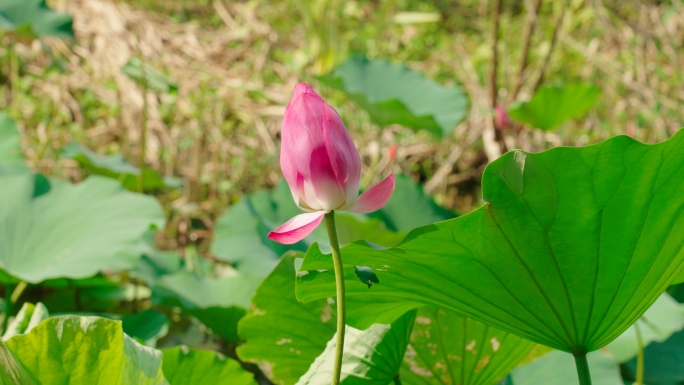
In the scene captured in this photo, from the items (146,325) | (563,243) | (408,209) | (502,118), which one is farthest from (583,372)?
(502,118)

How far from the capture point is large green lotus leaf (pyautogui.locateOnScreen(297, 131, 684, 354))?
509 mm

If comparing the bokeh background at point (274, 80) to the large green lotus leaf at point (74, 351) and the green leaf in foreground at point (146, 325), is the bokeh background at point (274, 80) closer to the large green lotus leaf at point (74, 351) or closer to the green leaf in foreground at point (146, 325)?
the green leaf in foreground at point (146, 325)

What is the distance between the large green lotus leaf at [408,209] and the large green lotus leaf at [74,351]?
1.03m

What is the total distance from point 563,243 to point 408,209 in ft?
3.44

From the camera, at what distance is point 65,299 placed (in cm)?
127

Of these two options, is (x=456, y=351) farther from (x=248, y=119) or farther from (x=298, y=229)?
(x=248, y=119)

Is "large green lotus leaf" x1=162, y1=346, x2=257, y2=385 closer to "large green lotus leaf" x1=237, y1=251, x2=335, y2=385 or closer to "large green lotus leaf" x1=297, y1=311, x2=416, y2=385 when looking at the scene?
"large green lotus leaf" x1=237, y1=251, x2=335, y2=385

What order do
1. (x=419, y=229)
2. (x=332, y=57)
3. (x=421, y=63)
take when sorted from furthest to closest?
1. (x=421, y=63)
2. (x=332, y=57)
3. (x=419, y=229)

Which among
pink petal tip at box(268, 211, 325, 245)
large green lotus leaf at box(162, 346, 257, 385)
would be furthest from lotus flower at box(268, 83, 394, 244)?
large green lotus leaf at box(162, 346, 257, 385)

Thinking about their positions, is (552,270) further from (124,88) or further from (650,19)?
(650,19)

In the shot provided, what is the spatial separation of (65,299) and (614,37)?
9.81 feet

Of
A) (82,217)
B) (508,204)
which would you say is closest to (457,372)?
(508,204)

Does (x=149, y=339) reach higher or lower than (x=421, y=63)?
lower

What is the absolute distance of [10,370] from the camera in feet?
1.61
